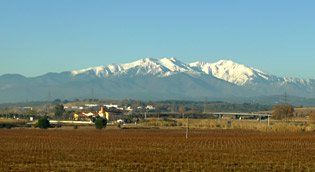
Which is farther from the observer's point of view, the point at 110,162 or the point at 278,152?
the point at 278,152

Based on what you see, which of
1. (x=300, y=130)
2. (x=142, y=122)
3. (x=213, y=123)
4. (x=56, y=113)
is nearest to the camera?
(x=300, y=130)

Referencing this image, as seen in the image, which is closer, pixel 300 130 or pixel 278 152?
pixel 278 152

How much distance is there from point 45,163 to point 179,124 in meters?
95.1

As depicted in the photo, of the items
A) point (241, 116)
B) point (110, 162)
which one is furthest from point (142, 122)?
point (110, 162)

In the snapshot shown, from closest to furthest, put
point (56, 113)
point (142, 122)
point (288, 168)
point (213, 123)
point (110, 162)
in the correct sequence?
1. point (288, 168)
2. point (110, 162)
3. point (213, 123)
4. point (142, 122)
5. point (56, 113)

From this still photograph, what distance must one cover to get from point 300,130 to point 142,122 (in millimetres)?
41919

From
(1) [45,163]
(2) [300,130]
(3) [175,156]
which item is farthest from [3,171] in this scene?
(2) [300,130]

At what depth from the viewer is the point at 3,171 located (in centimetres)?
3553

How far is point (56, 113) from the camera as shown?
17675 centimetres

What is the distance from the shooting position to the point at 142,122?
143 metres

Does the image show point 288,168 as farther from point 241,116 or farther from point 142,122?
point 241,116

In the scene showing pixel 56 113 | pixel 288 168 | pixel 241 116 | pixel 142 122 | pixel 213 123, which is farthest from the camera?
pixel 241 116

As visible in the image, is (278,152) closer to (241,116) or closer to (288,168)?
(288,168)

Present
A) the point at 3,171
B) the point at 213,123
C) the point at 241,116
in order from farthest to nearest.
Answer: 1. the point at 241,116
2. the point at 213,123
3. the point at 3,171
